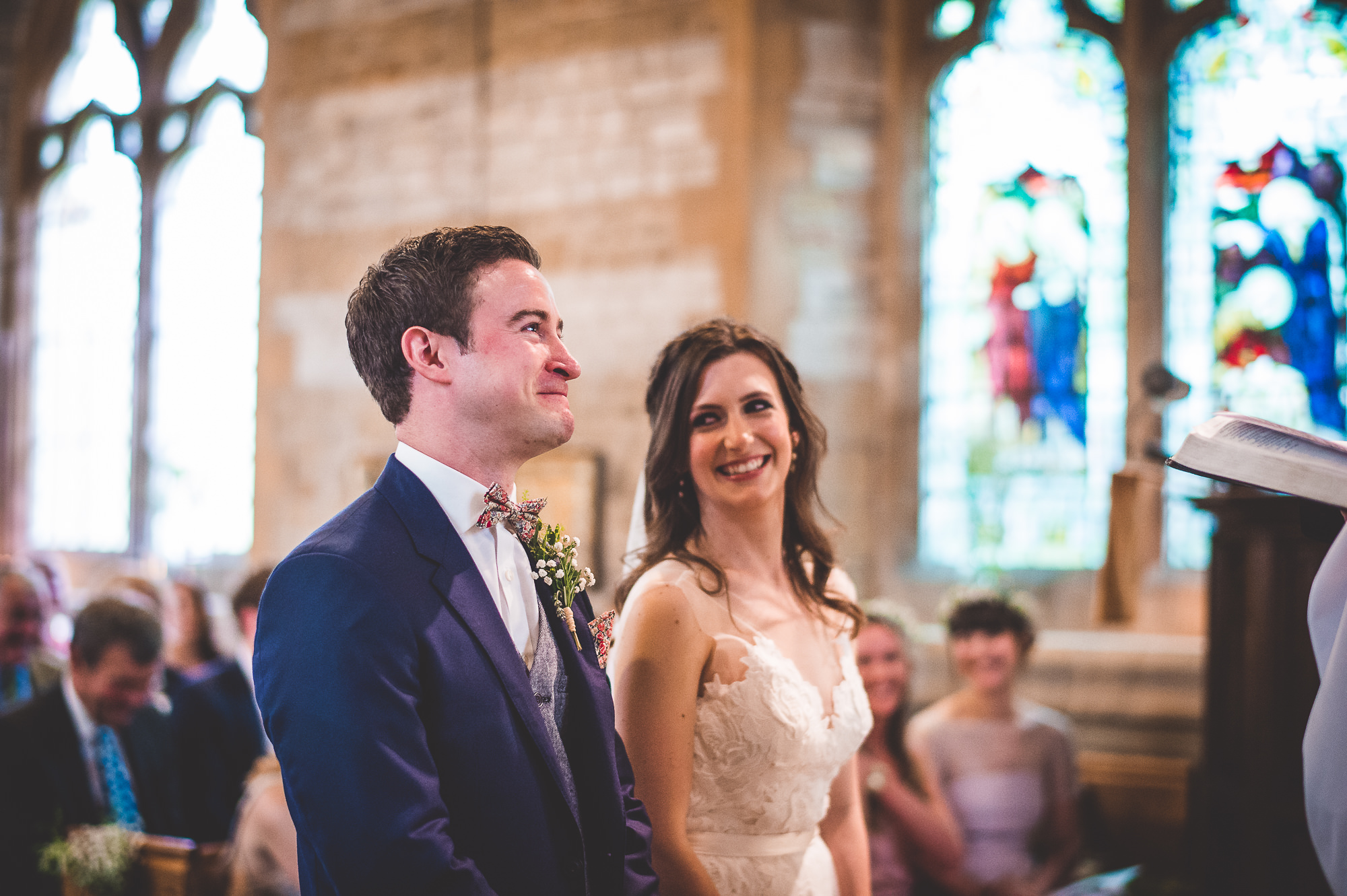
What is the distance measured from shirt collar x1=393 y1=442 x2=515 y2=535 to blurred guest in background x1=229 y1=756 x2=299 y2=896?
154 centimetres

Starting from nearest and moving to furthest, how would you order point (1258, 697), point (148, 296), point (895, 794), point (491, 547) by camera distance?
point (491, 547) < point (1258, 697) < point (895, 794) < point (148, 296)

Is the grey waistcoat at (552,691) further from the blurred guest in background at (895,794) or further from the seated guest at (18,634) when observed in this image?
the seated guest at (18,634)

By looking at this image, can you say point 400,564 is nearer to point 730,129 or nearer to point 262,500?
point 730,129

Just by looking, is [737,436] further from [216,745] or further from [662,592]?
[216,745]

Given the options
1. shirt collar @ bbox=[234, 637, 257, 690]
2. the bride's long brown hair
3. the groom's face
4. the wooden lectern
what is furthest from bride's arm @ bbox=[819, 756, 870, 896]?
shirt collar @ bbox=[234, 637, 257, 690]

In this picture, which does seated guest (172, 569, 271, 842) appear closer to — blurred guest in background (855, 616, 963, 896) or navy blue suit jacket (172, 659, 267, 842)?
navy blue suit jacket (172, 659, 267, 842)

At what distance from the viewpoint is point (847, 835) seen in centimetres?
219

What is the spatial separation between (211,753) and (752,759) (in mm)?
2909

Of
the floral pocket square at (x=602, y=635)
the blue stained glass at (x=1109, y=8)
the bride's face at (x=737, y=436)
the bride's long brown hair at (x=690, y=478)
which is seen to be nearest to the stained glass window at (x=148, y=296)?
the blue stained glass at (x=1109, y=8)

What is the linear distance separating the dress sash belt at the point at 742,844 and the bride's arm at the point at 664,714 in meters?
0.08

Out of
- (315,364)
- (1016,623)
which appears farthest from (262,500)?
(1016,623)

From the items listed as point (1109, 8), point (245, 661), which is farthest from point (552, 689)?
point (1109, 8)

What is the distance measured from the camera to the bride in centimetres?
186

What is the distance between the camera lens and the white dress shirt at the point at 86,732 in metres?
3.25
